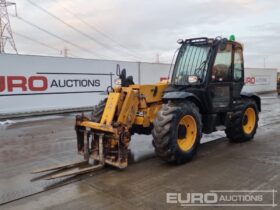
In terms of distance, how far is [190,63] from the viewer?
7.01 meters

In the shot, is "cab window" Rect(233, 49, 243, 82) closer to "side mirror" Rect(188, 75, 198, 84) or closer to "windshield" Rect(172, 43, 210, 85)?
"windshield" Rect(172, 43, 210, 85)

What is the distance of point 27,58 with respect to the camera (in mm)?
14758

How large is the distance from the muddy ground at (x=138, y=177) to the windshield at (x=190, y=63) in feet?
5.42

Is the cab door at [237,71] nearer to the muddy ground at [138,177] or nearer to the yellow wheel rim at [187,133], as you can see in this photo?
the muddy ground at [138,177]

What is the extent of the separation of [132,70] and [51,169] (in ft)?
45.0

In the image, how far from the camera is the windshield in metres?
6.80

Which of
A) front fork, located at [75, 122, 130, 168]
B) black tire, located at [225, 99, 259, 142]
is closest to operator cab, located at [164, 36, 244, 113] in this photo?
black tire, located at [225, 99, 259, 142]

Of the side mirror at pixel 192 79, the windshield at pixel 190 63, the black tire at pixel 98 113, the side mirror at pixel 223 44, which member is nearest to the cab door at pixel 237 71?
the side mirror at pixel 223 44

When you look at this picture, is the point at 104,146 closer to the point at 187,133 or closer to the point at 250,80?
the point at 187,133

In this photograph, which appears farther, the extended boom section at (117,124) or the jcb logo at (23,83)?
the jcb logo at (23,83)

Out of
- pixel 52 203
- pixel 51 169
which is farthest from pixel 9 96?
pixel 52 203

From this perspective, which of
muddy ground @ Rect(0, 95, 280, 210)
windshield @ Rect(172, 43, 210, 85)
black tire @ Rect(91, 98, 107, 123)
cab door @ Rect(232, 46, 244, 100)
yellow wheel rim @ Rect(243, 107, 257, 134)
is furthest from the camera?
yellow wheel rim @ Rect(243, 107, 257, 134)

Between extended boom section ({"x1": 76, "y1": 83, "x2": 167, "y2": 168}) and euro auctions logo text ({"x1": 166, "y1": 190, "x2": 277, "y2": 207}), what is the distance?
1.39 m

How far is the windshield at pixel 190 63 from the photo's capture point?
6801mm
